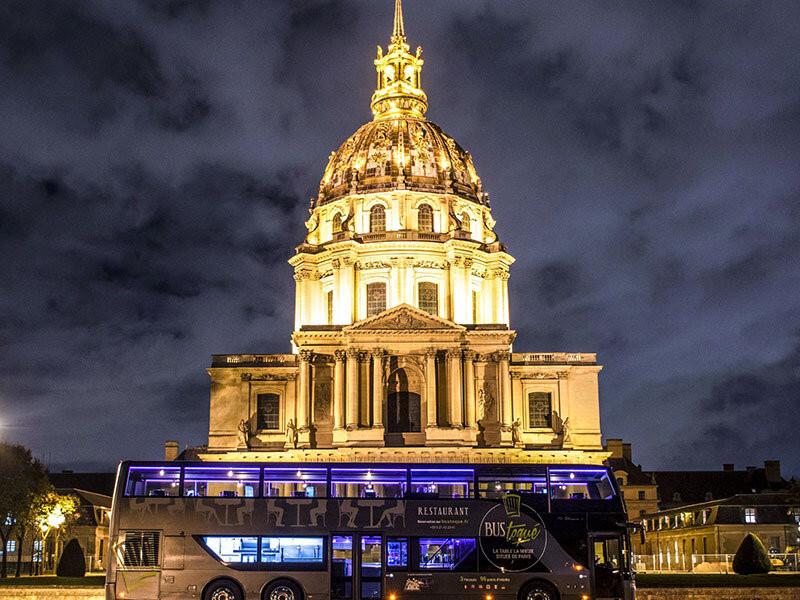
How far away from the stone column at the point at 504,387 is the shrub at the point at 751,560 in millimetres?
23819

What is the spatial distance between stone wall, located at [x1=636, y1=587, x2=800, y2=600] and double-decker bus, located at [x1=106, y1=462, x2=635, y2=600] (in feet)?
20.1

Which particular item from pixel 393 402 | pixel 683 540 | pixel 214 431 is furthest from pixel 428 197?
pixel 683 540

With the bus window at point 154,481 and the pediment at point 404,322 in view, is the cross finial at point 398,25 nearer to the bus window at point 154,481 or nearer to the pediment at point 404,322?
the pediment at point 404,322

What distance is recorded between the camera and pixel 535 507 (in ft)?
91.8

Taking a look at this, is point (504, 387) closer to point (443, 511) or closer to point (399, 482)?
point (399, 482)

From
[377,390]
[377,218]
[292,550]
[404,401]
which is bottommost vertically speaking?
[292,550]

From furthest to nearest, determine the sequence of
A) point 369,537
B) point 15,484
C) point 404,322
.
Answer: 1. point 404,322
2. point 15,484
3. point 369,537

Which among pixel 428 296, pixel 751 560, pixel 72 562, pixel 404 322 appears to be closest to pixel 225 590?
pixel 72 562

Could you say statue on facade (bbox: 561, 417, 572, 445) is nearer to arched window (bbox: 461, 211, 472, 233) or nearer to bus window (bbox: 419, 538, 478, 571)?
arched window (bbox: 461, 211, 472, 233)

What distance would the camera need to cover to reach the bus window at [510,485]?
28.0 meters

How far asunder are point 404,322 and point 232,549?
4274cm

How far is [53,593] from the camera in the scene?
111ft

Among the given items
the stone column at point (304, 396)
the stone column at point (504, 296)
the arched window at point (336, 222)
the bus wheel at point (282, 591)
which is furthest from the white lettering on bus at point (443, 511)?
the arched window at point (336, 222)

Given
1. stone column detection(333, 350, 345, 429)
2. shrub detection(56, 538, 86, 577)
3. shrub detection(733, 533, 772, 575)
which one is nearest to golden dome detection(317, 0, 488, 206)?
stone column detection(333, 350, 345, 429)
